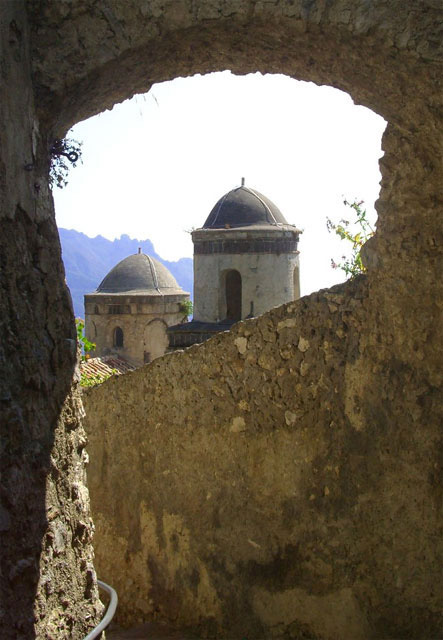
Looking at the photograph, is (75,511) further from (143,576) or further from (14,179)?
(143,576)

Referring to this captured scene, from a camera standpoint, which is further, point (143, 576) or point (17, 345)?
point (143, 576)

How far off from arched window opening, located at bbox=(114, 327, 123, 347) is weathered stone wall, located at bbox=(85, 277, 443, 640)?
14.6m

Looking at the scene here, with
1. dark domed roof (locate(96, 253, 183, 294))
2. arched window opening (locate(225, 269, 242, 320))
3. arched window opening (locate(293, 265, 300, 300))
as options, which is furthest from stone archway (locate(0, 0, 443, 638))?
dark domed roof (locate(96, 253, 183, 294))

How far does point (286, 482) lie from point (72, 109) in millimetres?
2521

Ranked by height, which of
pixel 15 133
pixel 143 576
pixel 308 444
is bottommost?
Answer: pixel 143 576

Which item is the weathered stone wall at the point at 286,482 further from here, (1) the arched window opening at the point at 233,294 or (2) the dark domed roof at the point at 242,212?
(1) the arched window opening at the point at 233,294

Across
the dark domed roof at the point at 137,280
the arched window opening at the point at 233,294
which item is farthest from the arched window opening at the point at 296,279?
the dark domed roof at the point at 137,280

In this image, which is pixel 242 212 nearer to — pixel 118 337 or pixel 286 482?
pixel 118 337

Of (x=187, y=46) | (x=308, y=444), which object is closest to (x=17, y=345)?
(x=187, y=46)

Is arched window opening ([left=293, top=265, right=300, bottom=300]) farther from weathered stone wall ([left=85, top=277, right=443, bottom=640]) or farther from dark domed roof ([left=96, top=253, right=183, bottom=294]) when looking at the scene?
weathered stone wall ([left=85, top=277, right=443, bottom=640])

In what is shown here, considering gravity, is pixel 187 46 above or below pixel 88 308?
above

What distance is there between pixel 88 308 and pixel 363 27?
685 inches

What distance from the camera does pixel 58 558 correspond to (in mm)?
2656

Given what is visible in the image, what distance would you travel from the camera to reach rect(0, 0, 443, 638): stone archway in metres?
2.51
